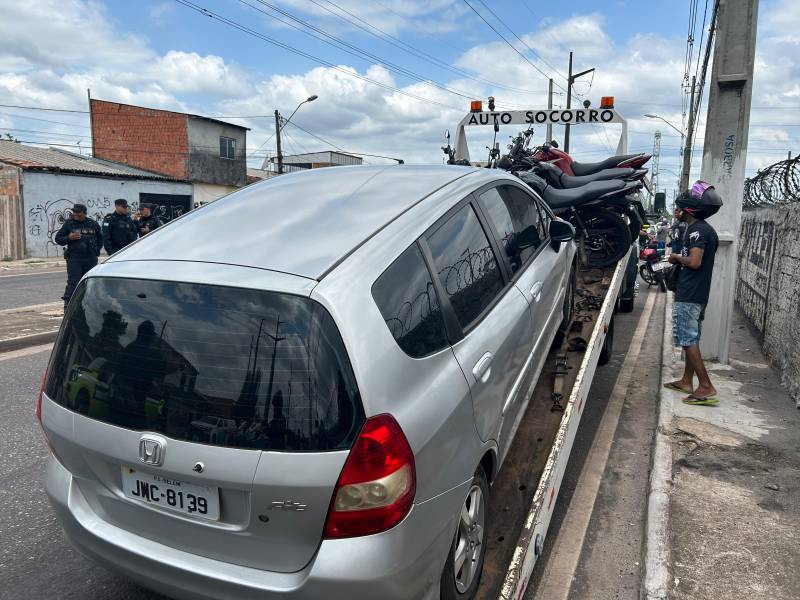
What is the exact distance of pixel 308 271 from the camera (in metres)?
2.05

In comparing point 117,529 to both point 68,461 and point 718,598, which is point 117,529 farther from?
point 718,598

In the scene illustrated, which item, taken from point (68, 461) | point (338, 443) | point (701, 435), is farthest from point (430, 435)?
point (701, 435)

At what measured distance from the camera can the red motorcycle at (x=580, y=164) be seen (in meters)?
6.98

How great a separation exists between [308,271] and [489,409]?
0.98m

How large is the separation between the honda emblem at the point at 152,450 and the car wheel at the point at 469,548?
106 centimetres

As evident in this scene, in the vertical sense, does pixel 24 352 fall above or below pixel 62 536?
above

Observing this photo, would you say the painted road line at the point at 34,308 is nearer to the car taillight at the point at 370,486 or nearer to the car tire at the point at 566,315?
the car tire at the point at 566,315

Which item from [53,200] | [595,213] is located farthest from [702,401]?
[53,200]

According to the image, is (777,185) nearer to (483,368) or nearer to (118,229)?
(483,368)

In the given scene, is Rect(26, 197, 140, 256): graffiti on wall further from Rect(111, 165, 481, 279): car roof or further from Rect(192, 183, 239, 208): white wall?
Rect(111, 165, 481, 279): car roof

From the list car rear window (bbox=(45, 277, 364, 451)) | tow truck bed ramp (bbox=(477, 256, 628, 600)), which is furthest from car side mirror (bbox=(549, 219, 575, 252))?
car rear window (bbox=(45, 277, 364, 451))

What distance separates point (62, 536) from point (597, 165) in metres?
6.50

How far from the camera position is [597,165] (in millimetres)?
7328

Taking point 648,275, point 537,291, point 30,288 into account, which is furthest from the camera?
point 648,275
